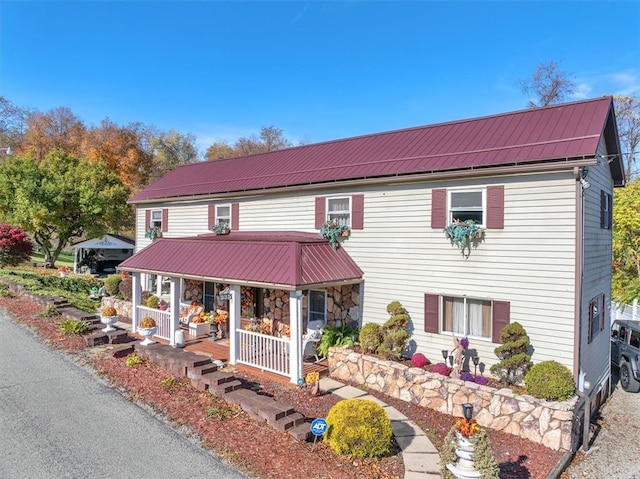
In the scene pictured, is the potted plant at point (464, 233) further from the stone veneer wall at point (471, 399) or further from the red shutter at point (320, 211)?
the red shutter at point (320, 211)

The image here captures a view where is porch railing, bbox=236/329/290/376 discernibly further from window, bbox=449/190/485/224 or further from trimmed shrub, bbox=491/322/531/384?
window, bbox=449/190/485/224

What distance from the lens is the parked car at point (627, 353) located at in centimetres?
1270

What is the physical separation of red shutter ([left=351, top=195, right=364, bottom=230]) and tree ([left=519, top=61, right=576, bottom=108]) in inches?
991

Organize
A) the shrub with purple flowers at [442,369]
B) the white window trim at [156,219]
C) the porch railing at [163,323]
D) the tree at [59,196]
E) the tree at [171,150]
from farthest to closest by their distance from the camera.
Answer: the tree at [171,150] → the tree at [59,196] → the white window trim at [156,219] → the porch railing at [163,323] → the shrub with purple flowers at [442,369]

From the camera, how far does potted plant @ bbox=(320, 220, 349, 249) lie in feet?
41.5

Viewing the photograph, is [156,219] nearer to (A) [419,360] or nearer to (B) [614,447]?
(A) [419,360]

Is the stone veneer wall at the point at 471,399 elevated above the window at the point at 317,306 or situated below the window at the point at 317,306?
below

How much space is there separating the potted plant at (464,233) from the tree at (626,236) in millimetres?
15960

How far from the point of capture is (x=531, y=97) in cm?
3209

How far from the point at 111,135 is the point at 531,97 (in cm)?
4093

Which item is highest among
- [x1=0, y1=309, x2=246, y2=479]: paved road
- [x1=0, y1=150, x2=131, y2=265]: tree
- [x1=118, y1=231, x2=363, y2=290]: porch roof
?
[x1=0, y1=150, x2=131, y2=265]: tree

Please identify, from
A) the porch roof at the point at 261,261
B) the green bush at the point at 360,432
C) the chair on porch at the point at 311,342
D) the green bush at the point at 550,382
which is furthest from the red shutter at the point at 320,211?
the green bush at the point at 550,382

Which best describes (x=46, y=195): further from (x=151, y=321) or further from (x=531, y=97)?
(x=531, y=97)

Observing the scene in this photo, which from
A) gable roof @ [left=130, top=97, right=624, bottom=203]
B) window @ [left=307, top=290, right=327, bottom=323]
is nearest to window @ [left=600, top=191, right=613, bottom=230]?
gable roof @ [left=130, top=97, right=624, bottom=203]
